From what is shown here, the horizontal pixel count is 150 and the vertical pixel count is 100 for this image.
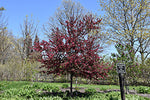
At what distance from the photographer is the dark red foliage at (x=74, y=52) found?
5350mm

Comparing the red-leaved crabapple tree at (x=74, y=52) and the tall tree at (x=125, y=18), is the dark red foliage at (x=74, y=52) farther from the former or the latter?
the tall tree at (x=125, y=18)

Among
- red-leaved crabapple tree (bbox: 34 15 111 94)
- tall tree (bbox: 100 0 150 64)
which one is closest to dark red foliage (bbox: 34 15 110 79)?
red-leaved crabapple tree (bbox: 34 15 111 94)

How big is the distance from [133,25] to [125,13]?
1.52m

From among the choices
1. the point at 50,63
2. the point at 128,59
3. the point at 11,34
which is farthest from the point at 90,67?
the point at 11,34

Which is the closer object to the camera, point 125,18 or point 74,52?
point 74,52

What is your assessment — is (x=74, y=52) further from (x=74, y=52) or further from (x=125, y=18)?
(x=125, y=18)

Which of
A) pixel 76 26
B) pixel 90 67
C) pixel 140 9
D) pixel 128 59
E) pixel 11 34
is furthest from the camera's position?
pixel 11 34

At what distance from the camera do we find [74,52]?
5.67m

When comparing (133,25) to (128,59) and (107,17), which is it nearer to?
(107,17)

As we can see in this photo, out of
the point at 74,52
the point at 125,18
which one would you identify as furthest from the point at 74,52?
the point at 125,18

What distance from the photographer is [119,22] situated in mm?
14156

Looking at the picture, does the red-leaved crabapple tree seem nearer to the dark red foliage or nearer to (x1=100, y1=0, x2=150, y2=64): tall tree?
the dark red foliage

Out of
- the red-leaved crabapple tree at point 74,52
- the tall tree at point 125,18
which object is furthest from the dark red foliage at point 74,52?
the tall tree at point 125,18

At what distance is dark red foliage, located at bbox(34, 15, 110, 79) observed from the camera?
5.35 meters
